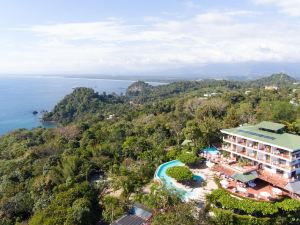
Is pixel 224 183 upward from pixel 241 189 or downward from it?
upward

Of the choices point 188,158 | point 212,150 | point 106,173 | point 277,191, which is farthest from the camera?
point 106,173

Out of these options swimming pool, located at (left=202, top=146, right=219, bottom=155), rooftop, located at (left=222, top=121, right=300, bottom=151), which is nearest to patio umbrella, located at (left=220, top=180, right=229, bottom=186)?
rooftop, located at (left=222, top=121, right=300, bottom=151)

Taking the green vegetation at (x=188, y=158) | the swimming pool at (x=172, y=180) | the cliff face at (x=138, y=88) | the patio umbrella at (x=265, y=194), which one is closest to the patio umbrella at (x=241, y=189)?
the patio umbrella at (x=265, y=194)

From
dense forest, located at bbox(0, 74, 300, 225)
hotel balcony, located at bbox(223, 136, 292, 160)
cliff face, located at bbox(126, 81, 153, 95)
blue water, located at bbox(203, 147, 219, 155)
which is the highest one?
hotel balcony, located at bbox(223, 136, 292, 160)

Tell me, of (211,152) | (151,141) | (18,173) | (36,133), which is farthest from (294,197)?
(36,133)

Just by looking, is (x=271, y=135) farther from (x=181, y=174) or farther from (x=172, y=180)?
(x=172, y=180)

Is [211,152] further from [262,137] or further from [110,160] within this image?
[110,160]

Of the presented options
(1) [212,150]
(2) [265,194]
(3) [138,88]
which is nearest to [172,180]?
(1) [212,150]

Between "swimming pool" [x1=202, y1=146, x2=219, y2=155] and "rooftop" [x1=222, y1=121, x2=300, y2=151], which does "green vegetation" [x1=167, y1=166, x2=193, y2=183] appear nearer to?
"swimming pool" [x1=202, y1=146, x2=219, y2=155]
